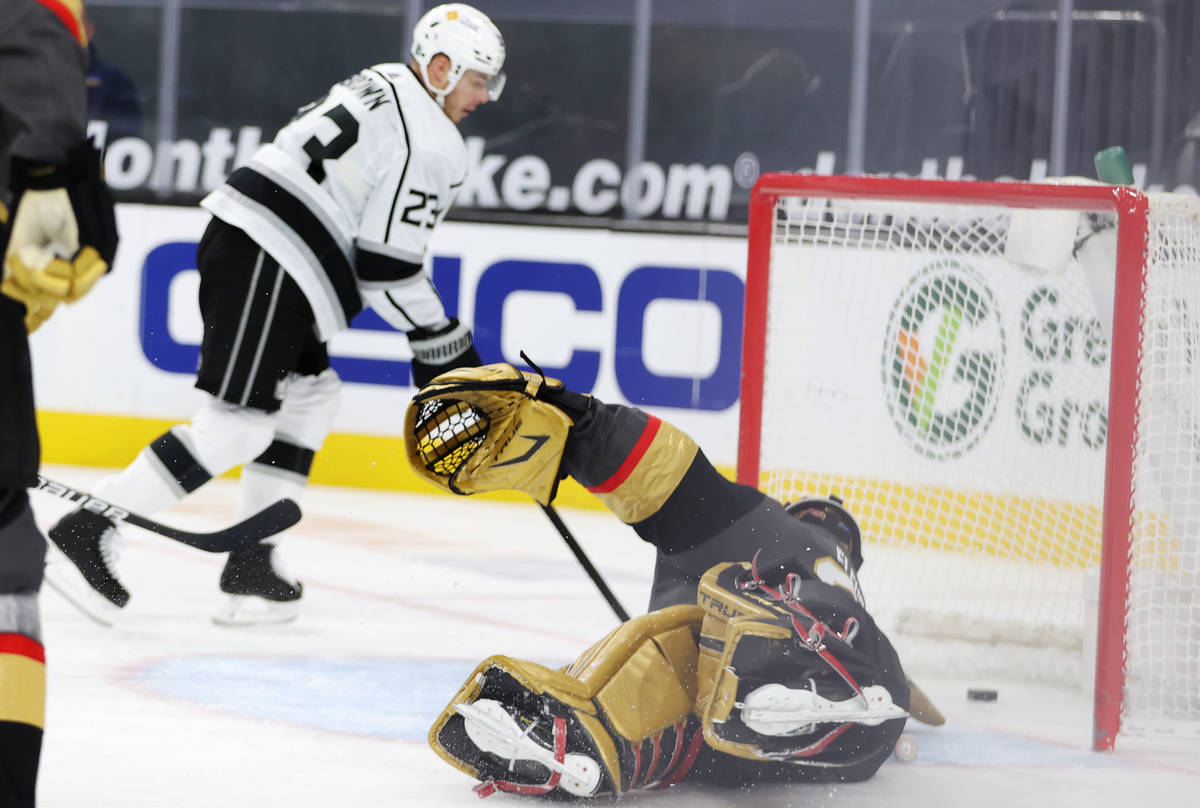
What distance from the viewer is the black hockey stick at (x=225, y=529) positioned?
7.29 feet

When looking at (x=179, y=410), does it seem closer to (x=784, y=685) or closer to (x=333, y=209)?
(x=333, y=209)

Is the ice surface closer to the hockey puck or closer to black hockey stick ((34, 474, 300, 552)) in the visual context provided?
the hockey puck

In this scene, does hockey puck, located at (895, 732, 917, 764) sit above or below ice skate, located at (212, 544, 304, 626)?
below

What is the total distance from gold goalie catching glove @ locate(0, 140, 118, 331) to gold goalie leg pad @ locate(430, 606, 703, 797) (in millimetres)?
707

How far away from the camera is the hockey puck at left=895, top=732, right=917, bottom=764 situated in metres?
2.08

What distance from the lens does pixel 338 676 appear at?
2506 mm

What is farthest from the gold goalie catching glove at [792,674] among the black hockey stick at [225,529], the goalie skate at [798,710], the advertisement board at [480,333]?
the advertisement board at [480,333]

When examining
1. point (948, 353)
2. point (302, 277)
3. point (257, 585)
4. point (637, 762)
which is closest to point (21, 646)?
point (637, 762)

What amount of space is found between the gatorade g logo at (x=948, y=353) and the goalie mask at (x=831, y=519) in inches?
27.3

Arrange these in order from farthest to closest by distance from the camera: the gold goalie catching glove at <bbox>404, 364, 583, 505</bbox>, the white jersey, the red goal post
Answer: the white jersey
the red goal post
the gold goalie catching glove at <bbox>404, 364, 583, 505</bbox>

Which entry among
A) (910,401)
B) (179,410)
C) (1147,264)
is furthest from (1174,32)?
(179,410)

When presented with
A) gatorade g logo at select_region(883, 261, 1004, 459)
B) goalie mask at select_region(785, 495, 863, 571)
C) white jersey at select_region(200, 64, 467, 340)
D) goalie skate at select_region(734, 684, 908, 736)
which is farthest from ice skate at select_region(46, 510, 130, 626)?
gatorade g logo at select_region(883, 261, 1004, 459)

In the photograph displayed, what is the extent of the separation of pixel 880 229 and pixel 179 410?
130 inches

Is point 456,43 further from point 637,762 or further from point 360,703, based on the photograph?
point 637,762
